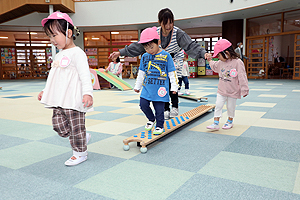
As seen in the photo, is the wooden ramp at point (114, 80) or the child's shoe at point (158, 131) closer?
the child's shoe at point (158, 131)

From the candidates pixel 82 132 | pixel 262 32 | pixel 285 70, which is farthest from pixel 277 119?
pixel 285 70

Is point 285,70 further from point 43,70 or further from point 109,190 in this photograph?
point 109,190

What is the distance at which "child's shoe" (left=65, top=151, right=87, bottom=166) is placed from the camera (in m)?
2.19

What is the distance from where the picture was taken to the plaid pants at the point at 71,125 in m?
2.19

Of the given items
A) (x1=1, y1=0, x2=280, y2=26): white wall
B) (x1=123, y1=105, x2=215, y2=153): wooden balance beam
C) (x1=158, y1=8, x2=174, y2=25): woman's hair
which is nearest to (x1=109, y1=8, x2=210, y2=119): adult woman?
(x1=158, y1=8, x2=174, y2=25): woman's hair

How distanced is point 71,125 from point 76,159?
315 millimetres

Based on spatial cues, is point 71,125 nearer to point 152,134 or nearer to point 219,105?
point 152,134

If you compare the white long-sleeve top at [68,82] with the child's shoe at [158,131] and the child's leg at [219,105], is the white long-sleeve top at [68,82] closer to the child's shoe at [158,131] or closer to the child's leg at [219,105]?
the child's shoe at [158,131]

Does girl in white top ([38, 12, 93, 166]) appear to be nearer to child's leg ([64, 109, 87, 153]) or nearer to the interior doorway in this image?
child's leg ([64, 109, 87, 153])

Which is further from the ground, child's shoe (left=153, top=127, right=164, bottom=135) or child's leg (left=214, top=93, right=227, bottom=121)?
child's leg (left=214, top=93, right=227, bottom=121)

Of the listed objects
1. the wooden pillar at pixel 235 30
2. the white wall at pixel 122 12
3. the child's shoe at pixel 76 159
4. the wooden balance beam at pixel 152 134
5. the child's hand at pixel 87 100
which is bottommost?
the child's shoe at pixel 76 159

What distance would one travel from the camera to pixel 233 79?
3242mm

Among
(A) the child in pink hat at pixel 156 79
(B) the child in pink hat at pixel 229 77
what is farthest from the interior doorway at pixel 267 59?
(A) the child in pink hat at pixel 156 79

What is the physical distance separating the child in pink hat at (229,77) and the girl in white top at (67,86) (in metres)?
1.72
